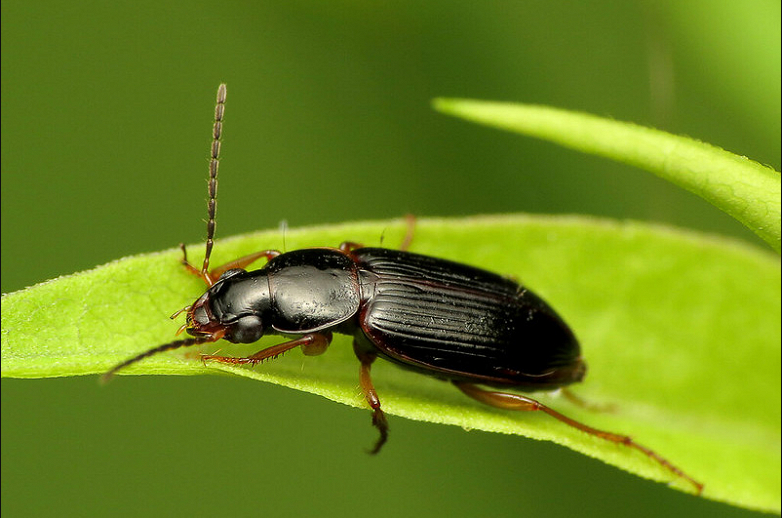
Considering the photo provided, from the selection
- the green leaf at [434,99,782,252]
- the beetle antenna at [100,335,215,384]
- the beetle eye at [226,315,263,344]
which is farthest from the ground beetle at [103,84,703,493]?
the green leaf at [434,99,782,252]

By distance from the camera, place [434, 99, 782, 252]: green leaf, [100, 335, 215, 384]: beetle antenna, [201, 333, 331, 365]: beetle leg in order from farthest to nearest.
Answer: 1. [201, 333, 331, 365]: beetle leg
2. [100, 335, 215, 384]: beetle antenna
3. [434, 99, 782, 252]: green leaf

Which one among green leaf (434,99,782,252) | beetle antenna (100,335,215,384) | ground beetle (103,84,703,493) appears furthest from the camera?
ground beetle (103,84,703,493)

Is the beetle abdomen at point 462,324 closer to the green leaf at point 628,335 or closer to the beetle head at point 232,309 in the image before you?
the green leaf at point 628,335

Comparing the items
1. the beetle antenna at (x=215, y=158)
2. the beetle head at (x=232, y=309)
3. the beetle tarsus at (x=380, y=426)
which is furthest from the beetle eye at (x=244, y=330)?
the beetle tarsus at (x=380, y=426)

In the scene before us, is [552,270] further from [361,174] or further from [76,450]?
[76,450]

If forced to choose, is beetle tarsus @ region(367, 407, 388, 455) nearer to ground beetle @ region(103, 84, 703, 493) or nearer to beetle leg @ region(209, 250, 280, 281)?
ground beetle @ region(103, 84, 703, 493)

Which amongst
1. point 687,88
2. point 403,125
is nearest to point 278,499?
point 403,125

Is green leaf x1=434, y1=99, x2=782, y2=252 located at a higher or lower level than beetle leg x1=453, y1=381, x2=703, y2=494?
higher
